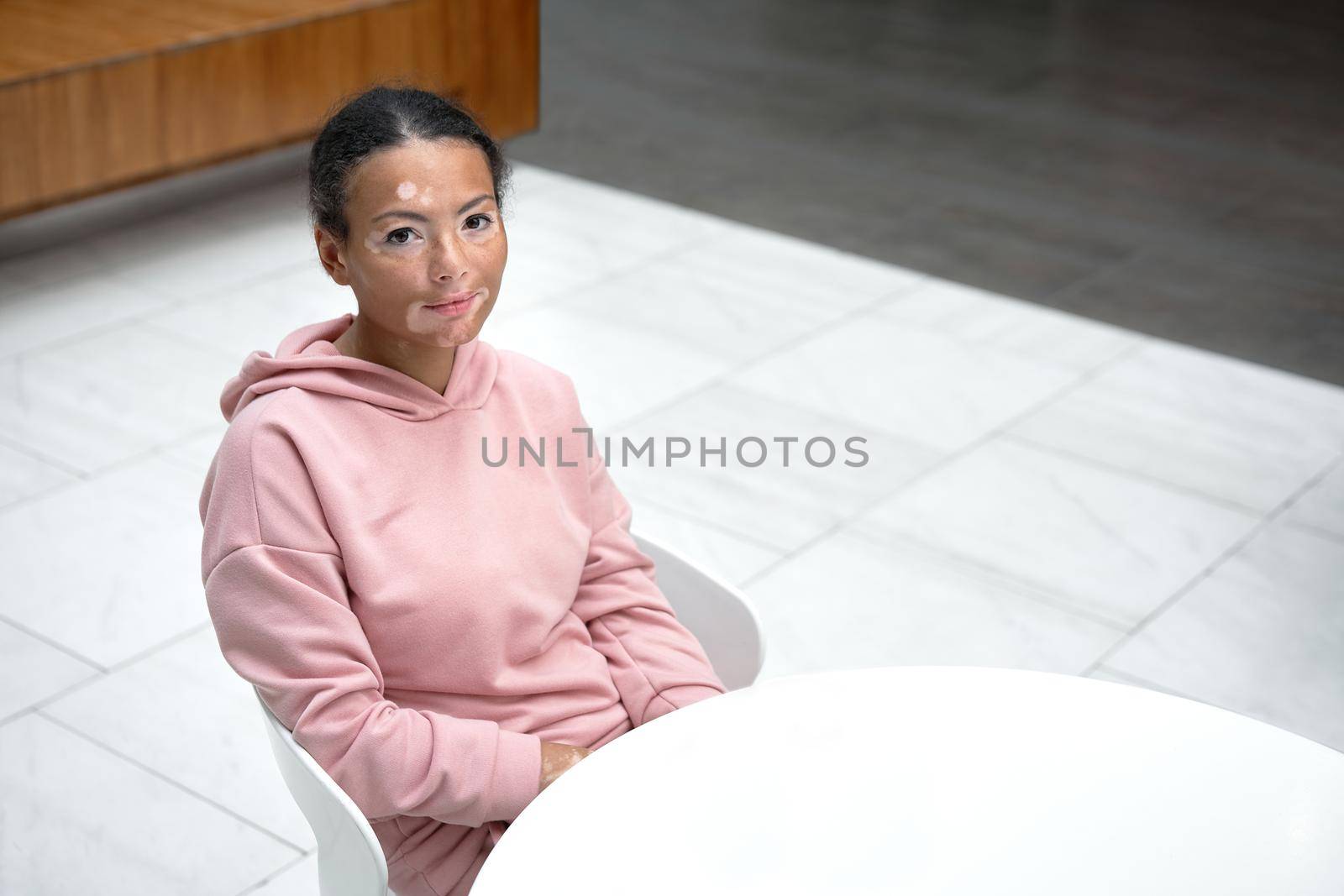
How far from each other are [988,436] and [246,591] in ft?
7.54

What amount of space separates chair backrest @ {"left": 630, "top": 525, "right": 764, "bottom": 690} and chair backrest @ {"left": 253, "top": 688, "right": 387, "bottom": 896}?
1.49ft

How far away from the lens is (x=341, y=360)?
1.43 metres

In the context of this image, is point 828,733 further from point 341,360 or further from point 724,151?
point 724,151

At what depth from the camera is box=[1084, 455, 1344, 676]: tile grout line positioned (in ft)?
Answer: 8.69

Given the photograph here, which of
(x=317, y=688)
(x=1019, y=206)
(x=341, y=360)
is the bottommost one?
(x=1019, y=206)

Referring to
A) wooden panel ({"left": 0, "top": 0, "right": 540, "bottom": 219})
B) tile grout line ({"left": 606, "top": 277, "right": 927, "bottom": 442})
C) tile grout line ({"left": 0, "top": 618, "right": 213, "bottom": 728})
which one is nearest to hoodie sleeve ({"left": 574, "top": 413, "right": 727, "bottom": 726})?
tile grout line ({"left": 0, "top": 618, "right": 213, "bottom": 728})

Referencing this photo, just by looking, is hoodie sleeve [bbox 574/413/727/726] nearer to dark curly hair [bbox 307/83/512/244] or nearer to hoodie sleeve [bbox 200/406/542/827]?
hoodie sleeve [bbox 200/406/542/827]

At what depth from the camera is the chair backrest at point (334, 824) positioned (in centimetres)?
129

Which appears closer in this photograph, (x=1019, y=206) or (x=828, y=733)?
(x=828, y=733)

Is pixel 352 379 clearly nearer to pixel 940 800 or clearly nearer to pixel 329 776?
pixel 329 776

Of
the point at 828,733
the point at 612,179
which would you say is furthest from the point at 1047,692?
the point at 612,179

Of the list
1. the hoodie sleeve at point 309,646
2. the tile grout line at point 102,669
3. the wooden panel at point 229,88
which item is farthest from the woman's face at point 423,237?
the wooden panel at point 229,88

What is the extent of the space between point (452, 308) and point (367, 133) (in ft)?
0.55

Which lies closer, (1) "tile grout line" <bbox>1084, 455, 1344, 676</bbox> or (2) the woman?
(2) the woman
